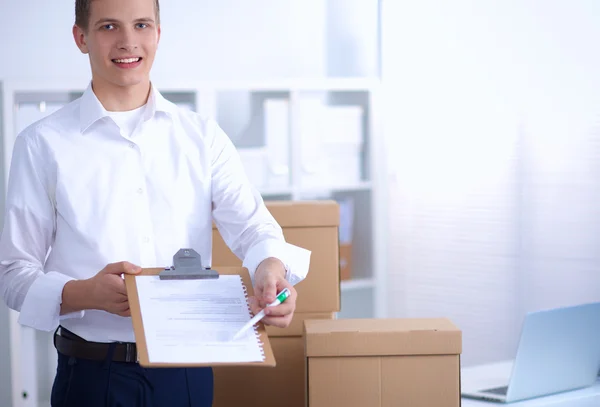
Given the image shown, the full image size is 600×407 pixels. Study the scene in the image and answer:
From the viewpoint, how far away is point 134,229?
1445mm

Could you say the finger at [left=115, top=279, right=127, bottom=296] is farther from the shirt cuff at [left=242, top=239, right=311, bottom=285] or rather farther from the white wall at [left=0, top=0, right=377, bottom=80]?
the white wall at [left=0, top=0, right=377, bottom=80]

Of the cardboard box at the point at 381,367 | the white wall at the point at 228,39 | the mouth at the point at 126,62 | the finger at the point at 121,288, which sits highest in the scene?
the white wall at the point at 228,39

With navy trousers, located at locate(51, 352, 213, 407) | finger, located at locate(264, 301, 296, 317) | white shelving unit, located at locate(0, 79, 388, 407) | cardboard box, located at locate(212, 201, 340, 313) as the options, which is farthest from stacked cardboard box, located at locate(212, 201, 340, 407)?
white shelving unit, located at locate(0, 79, 388, 407)

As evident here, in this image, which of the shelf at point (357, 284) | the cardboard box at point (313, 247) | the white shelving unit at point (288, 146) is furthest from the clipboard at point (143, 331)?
the shelf at point (357, 284)

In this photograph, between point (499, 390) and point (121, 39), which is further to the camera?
point (499, 390)

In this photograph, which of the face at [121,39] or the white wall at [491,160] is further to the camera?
the white wall at [491,160]

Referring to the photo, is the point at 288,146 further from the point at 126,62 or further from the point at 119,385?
the point at 119,385

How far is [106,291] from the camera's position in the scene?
4.18 ft

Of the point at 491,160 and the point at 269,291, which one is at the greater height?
the point at 491,160

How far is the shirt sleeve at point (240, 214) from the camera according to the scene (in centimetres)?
149

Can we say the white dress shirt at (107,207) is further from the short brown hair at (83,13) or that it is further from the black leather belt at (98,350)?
the short brown hair at (83,13)

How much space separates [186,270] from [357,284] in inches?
81.9

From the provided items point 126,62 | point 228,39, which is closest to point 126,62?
point 126,62

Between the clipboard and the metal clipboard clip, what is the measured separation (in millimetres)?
20
